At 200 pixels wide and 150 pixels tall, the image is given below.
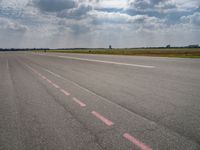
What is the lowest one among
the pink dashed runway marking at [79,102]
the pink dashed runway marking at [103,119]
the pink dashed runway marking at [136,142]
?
the pink dashed runway marking at [79,102]

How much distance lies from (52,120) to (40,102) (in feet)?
5.93

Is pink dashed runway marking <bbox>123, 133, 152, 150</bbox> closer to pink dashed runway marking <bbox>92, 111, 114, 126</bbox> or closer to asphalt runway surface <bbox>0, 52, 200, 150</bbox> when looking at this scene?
asphalt runway surface <bbox>0, 52, 200, 150</bbox>

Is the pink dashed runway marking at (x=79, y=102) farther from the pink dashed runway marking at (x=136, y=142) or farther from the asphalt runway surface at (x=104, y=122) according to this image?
the pink dashed runway marking at (x=136, y=142)

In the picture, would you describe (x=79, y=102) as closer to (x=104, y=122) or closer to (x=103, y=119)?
(x=103, y=119)

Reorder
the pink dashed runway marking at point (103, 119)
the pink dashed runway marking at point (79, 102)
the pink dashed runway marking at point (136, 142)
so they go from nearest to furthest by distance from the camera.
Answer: the pink dashed runway marking at point (136, 142) → the pink dashed runway marking at point (103, 119) → the pink dashed runway marking at point (79, 102)

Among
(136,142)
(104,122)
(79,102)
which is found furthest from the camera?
(79,102)

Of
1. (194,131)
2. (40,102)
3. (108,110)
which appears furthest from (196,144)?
(40,102)

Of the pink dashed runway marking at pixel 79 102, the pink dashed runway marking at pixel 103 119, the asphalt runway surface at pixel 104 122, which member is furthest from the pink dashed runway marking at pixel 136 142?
the pink dashed runway marking at pixel 79 102

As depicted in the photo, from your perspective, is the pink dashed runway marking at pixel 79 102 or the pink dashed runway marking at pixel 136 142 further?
the pink dashed runway marking at pixel 79 102

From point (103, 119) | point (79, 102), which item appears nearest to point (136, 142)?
point (103, 119)

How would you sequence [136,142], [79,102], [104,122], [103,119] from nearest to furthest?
1. [136,142]
2. [104,122]
3. [103,119]
4. [79,102]

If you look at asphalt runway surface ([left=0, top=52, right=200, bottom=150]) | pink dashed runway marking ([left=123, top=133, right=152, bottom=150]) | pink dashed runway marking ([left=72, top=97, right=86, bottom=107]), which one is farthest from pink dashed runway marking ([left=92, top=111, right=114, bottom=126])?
pink dashed runway marking ([left=72, top=97, right=86, bottom=107])

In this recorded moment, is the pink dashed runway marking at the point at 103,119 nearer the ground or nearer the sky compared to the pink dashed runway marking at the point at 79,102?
nearer the sky

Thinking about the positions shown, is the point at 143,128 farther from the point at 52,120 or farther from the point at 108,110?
the point at 52,120
